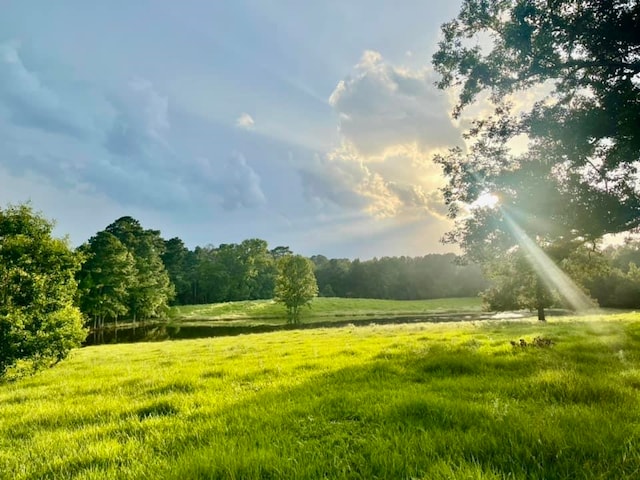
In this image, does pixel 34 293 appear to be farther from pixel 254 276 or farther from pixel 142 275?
pixel 254 276

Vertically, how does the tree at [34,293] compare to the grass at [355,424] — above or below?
above

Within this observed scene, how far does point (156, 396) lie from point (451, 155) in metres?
18.5

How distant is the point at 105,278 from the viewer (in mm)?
63781

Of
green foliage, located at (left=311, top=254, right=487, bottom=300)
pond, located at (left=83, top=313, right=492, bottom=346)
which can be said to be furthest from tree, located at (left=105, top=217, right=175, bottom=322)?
green foliage, located at (left=311, top=254, right=487, bottom=300)

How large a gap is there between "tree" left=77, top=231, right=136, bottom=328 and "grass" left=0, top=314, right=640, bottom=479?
6140cm

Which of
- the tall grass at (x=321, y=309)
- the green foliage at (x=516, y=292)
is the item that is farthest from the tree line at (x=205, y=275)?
the green foliage at (x=516, y=292)

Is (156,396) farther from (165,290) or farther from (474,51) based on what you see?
(165,290)

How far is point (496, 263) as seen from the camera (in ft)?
70.1

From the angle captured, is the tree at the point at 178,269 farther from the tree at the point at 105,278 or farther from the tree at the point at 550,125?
the tree at the point at 550,125

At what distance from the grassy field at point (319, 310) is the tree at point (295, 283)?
13.8ft

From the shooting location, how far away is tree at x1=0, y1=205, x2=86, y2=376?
13.0 meters

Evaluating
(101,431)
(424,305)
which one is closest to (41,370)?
(101,431)

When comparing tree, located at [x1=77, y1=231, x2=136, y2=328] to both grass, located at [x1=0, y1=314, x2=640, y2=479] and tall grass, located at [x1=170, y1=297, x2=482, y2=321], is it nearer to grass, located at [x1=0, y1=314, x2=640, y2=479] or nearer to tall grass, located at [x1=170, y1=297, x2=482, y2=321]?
tall grass, located at [x1=170, y1=297, x2=482, y2=321]

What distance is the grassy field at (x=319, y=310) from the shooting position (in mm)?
82125
